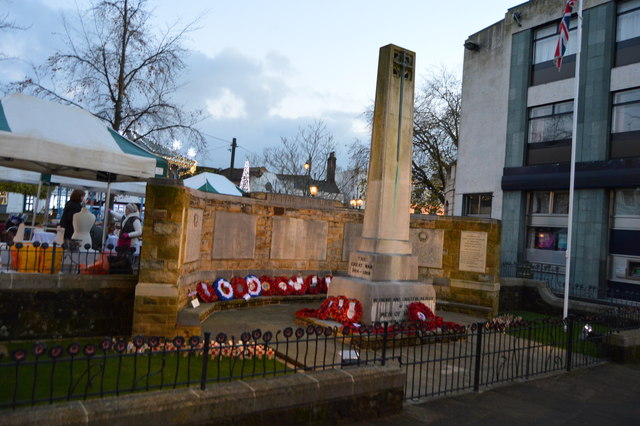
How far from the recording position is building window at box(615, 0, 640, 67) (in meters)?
16.9

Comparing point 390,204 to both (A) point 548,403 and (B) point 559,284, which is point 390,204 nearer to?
(A) point 548,403

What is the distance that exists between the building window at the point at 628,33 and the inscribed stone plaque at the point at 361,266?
14657 mm

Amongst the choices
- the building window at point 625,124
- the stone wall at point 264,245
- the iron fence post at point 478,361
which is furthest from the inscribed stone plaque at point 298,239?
the building window at point 625,124

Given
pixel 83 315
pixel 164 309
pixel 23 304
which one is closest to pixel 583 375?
pixel 164 309

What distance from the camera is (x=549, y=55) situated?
772 inches

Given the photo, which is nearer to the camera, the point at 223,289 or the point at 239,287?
the point at 223,289

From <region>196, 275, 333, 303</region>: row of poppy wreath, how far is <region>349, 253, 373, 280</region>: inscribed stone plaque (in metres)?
1.13

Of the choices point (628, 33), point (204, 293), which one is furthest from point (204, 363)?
point (628, 33)

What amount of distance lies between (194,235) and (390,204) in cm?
403

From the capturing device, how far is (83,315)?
766cm

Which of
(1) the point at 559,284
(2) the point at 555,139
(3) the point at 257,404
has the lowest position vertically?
(3) the point at 257,404

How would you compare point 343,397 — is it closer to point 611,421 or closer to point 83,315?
point 611,421

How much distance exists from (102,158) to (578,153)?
17.1 metres

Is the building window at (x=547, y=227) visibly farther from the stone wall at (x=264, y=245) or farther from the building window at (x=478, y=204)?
the stone wall at (x=264, y=245)
